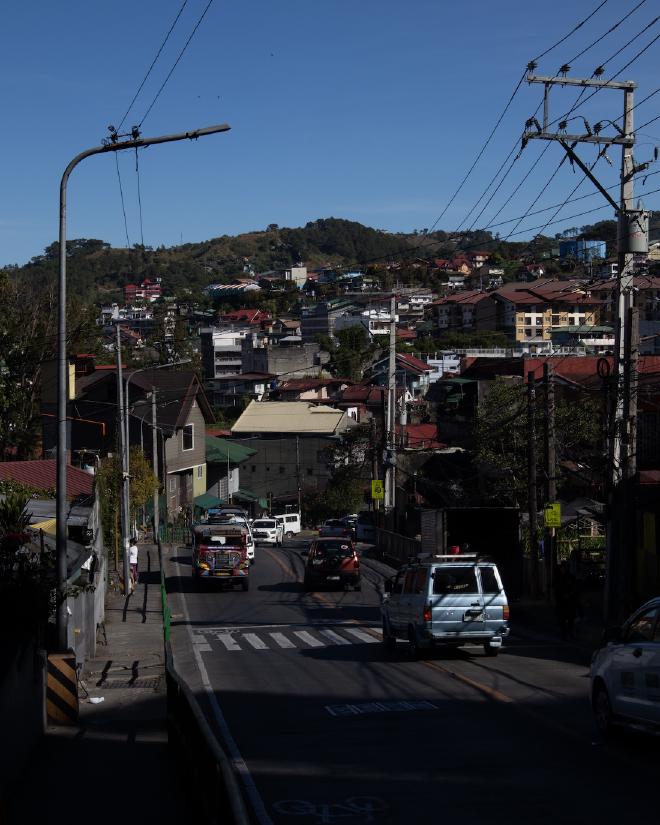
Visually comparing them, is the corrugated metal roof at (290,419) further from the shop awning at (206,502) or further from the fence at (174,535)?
the fence at (174,535)

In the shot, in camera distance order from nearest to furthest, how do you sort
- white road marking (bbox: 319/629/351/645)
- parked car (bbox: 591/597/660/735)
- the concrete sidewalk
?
the concrete sidewalk, parked car (bbox: 591/597/660/735), white road marking (bbox: 319/629/351/645)

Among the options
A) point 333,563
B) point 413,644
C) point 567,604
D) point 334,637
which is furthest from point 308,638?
point 333,563

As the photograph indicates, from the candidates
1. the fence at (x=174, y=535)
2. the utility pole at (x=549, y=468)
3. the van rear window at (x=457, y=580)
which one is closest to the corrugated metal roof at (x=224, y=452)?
the fence at (x=174, y=535)

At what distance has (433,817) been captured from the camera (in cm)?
975

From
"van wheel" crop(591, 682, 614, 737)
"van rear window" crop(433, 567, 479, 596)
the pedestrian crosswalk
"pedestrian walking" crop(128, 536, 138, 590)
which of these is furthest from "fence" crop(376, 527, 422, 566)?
"van wheel" crop(591, 682, 614, 737)

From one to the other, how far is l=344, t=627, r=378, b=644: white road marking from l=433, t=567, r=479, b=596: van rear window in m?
4.80

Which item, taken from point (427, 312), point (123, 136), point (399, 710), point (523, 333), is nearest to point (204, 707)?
point (399, 710)

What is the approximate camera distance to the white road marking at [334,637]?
88.5ft

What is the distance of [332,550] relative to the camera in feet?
137

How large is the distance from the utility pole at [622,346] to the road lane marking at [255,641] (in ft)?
27.3

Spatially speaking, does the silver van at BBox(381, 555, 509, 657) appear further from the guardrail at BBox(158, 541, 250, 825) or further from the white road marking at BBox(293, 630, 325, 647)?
the guardrail at BBox(158, 541, 250, 825)

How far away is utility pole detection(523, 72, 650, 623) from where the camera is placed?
2408cm

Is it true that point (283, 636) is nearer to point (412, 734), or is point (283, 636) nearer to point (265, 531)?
point (412, 734)

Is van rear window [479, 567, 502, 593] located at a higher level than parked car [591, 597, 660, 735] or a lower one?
lower
